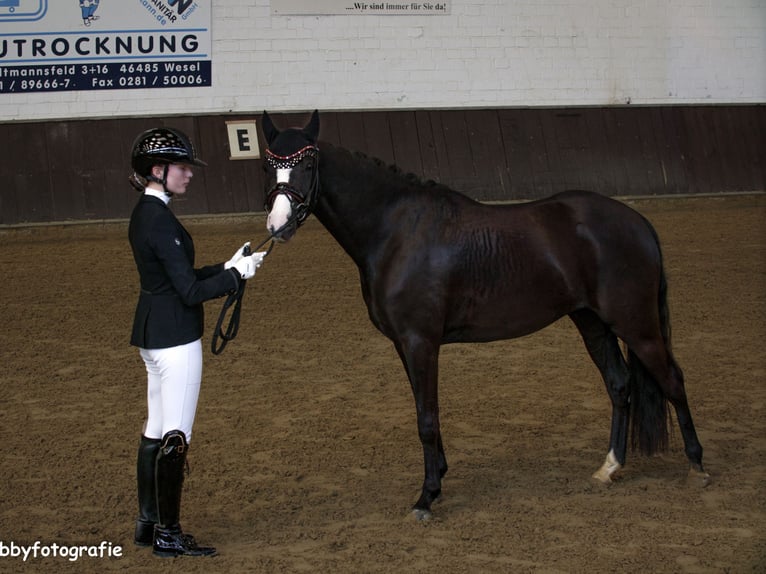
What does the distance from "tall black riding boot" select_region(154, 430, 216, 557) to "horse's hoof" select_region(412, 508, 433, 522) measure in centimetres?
94

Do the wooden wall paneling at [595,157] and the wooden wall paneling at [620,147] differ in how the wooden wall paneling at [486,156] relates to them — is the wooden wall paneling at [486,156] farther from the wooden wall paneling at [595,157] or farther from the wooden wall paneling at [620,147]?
the wooden wall paneling at [620,147]

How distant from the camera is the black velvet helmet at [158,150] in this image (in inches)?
154

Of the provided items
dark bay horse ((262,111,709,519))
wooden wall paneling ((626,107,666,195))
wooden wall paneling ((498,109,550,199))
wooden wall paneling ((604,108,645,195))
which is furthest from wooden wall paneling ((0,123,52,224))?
dark bay horse ((262,111,709,519))

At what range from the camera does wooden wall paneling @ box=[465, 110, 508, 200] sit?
1368 cm

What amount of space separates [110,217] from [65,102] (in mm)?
1909

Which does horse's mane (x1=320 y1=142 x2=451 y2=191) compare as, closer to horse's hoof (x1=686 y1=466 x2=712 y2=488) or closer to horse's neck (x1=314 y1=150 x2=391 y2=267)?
horse's neck (x1=314 y1=150 x2=391 y2=267)

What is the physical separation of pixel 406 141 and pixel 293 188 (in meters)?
9.50

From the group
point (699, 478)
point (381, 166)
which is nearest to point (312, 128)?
point (381, 166)

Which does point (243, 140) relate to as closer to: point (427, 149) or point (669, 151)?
point (427, 149)

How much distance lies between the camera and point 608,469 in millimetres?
4910

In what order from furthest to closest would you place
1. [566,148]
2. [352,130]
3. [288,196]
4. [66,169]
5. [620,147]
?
1. [620,147]
2. [566,148]
3. [352,130]
4. [66,169]
5. [288,196]

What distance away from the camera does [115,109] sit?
44.2ft

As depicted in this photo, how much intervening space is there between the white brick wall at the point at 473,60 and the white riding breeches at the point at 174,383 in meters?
10.0

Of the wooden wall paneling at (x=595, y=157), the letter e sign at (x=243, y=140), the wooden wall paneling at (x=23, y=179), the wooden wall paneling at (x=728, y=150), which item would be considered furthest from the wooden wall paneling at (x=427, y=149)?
the wooden wall paneling at (x=23, y=179)
